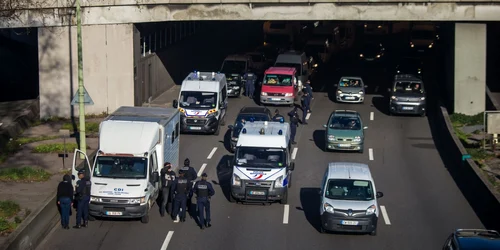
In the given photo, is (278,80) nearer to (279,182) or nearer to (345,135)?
(345,135)

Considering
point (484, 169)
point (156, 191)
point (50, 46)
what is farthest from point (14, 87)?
point (484, 169)

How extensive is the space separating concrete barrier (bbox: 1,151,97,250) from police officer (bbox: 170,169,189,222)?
12.4 feet

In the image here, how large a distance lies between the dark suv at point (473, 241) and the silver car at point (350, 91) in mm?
26502

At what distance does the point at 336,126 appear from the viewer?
35656 millimetres

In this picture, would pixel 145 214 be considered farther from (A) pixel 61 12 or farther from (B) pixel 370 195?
(A) pixel 61 12

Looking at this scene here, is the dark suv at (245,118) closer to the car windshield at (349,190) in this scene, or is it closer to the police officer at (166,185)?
the police officer at (166,185)

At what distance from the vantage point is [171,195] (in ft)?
Result: 87.0

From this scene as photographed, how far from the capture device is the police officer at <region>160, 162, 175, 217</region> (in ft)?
87.1

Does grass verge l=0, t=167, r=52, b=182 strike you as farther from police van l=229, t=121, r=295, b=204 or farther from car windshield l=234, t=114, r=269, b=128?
car windshield l=234, t=114, r=269, b=128

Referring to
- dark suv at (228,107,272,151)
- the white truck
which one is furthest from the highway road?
dark suv at (228,107,272,151)

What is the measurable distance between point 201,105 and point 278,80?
26.4 feet

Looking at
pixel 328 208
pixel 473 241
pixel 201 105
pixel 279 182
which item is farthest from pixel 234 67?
pixel 473 241

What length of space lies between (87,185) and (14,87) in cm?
3056

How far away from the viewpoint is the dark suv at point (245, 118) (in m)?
35.1
